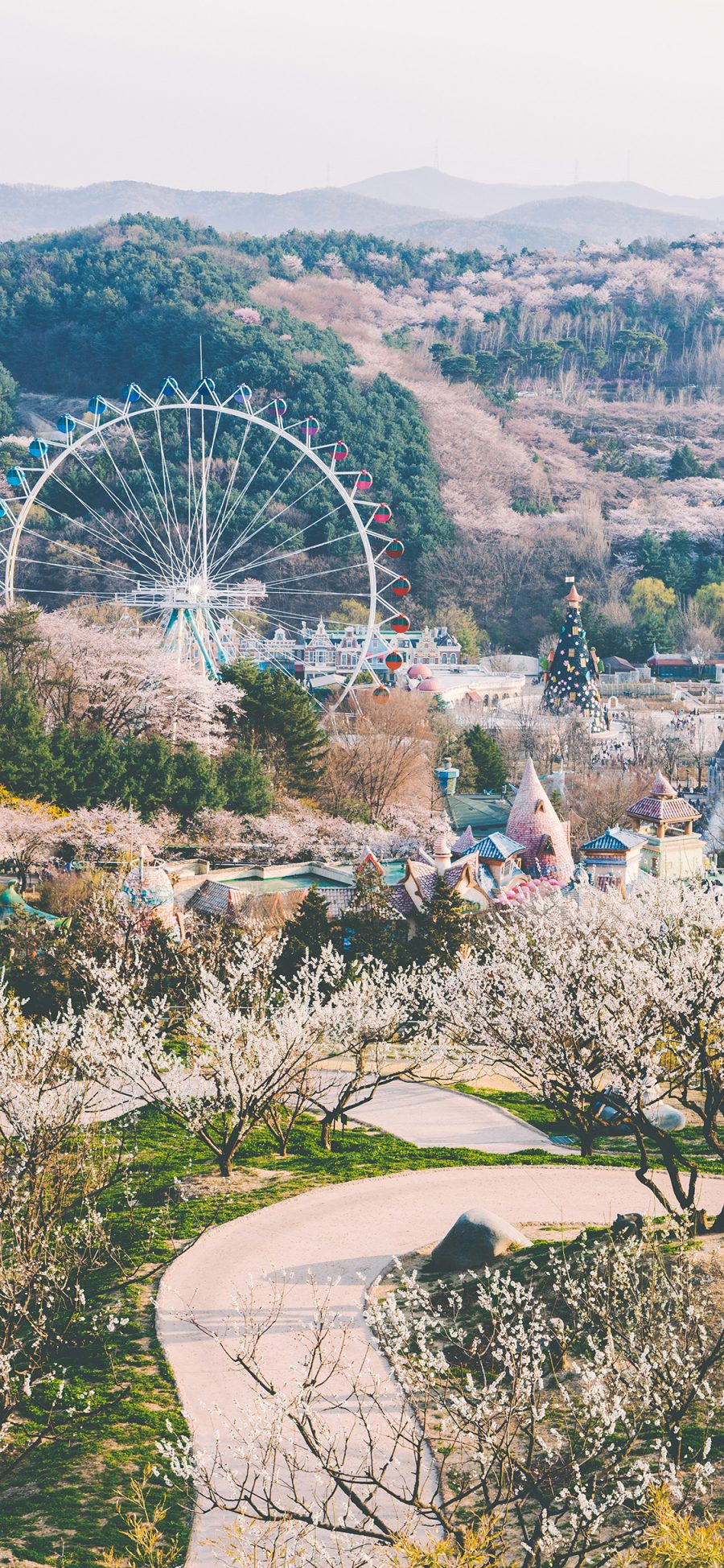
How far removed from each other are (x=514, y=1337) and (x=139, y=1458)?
4062 mm

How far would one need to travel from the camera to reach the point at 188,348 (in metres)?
108

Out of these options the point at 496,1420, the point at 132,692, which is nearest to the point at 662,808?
the point at 132,692

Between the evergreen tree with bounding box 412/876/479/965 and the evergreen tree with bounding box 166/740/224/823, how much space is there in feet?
37.6

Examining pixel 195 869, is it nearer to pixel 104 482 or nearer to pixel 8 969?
pixel 8 969

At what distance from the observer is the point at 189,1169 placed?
79.5 feet

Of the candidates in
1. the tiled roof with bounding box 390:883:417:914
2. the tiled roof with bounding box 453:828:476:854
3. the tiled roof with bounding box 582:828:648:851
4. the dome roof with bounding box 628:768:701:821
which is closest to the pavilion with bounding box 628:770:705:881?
the dome roof with bounding box 628:768:701:821

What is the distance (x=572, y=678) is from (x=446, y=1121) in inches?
1350

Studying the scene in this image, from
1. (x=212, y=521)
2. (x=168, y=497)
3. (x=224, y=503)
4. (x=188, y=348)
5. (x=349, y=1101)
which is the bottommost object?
(x=349, y=1101)

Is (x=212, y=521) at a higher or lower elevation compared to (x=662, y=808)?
higher

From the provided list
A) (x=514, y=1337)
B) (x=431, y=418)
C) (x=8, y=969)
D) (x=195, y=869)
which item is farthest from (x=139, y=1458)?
(x=431, y=418)

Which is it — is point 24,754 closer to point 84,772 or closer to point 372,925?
point 84,772

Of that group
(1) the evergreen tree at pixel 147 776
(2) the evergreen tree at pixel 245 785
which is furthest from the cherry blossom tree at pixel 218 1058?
(2) the evergreen tree at pixel 245 785

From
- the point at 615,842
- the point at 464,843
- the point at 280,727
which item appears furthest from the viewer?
the point at 280,727

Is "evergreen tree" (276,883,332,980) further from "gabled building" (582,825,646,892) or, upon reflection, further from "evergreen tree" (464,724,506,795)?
"evergreen tree" (464,724,506,795)
